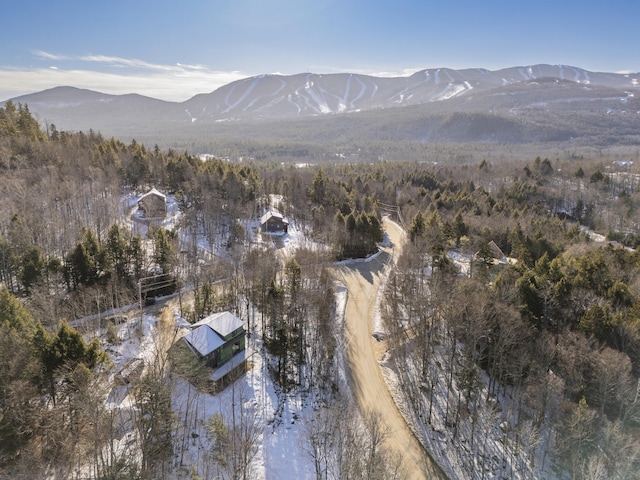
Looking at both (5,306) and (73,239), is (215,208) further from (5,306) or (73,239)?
(5,306)

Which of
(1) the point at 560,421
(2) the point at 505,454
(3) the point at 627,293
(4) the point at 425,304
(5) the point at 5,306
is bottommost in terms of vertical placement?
(2) the point at 505,454

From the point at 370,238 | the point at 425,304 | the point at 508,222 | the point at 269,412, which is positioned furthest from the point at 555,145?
the point at 269,412

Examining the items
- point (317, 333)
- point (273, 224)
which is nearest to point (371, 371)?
point (317, 333)

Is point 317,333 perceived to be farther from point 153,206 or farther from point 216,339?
point 153,206

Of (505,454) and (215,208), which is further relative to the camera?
(215,208)

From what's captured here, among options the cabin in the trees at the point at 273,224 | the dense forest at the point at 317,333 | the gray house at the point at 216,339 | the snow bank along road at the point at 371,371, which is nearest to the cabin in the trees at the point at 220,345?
the gray house at the point at 216,339

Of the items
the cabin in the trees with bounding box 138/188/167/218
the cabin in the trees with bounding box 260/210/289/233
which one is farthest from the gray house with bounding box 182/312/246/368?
the cabin in the trees with bounding box 138/188/167/218
